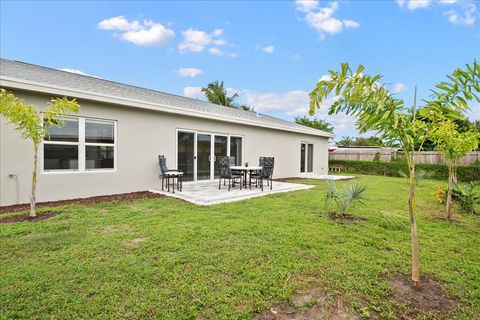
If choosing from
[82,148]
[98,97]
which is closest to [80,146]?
[82,148]

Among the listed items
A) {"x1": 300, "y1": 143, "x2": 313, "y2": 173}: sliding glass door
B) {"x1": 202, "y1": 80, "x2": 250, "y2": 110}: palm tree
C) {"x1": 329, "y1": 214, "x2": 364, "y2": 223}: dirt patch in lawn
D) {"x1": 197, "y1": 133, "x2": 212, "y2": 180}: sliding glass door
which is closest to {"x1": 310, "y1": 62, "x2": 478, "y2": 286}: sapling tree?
{"x1": 329, "y1": 214, "x2": 364, "y2": 223}: dirt patch in lawn

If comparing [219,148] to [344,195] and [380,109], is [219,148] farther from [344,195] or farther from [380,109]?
[380,109]

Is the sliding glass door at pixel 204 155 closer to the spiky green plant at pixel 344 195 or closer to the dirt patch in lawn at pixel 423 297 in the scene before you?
the spiky green plant at pixel 344 195

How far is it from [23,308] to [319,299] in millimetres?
2657

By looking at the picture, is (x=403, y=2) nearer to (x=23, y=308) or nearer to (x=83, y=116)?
(x=83, y=116)

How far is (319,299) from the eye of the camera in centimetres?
238

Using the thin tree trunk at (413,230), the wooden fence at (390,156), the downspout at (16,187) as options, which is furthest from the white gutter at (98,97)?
the wooden fence at (390,156)

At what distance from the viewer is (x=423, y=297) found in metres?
2.44

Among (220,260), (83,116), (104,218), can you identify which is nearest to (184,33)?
(83,116)

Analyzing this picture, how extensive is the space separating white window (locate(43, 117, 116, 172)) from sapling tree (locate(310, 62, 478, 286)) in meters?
6.80

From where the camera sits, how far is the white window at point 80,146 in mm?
6609

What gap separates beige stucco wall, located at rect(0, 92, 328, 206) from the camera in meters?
6.08

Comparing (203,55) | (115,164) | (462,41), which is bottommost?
(115,164)

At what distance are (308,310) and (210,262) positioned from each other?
129 centimetres
